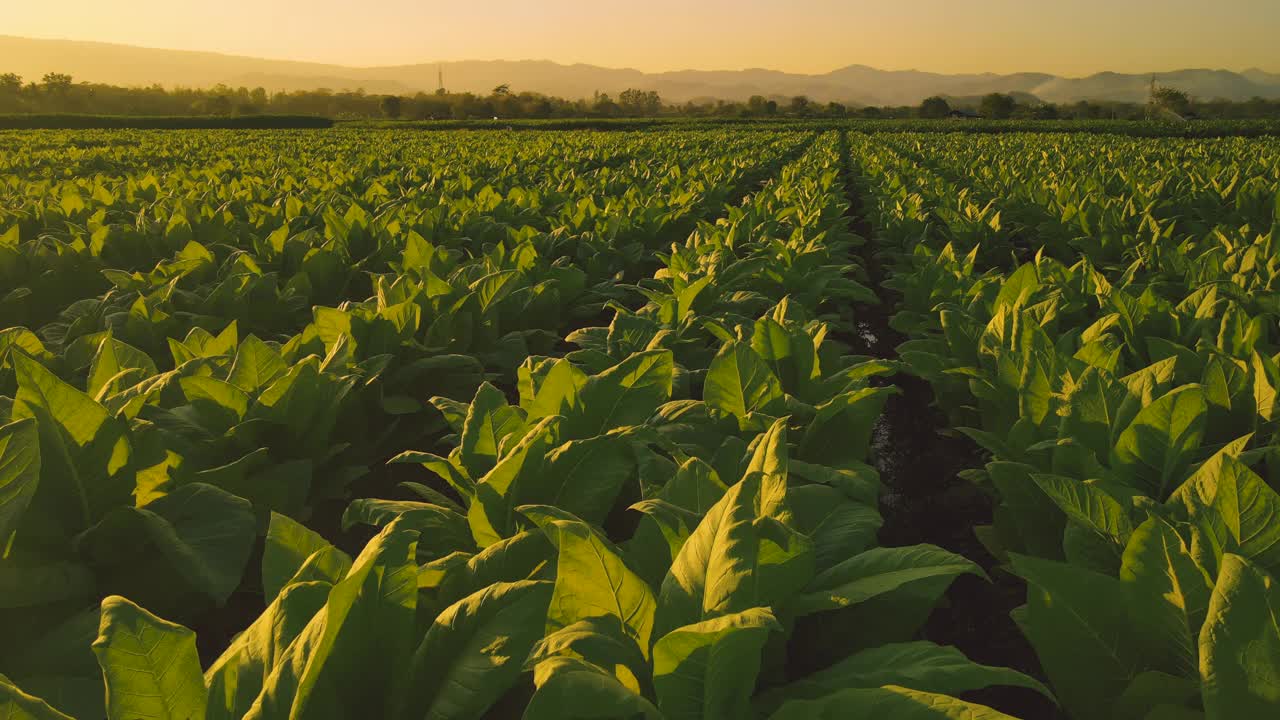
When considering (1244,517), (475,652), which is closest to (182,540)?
(475,652)

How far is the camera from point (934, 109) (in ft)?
271

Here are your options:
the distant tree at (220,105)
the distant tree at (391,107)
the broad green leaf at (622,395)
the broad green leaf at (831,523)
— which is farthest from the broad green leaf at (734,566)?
the distant tree at (220,105)

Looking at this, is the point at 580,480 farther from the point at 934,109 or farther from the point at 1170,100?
the point at 1170,100

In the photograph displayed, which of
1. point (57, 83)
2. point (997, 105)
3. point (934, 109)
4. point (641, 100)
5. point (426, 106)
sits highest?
point (641, 100)

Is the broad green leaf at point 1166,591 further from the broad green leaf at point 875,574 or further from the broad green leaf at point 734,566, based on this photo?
the broad green leaf at point 734,566

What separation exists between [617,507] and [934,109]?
9211cm

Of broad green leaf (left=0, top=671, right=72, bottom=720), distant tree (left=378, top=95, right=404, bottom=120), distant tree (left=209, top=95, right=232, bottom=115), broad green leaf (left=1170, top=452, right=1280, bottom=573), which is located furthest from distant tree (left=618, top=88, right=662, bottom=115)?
broad green leaf (left=0, top=671, right=72, bottom=720)

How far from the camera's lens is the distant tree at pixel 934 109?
8000cm

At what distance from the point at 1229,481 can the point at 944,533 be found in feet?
7.34

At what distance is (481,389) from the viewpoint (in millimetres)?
1806

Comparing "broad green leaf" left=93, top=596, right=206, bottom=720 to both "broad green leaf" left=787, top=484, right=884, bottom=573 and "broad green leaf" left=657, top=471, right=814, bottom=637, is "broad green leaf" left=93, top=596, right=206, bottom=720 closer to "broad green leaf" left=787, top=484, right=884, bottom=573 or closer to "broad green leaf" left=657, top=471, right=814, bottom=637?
"broad green leaf" left=657, top=471, right=814, bottom=637

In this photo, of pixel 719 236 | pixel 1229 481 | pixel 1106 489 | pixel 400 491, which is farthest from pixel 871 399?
pixel 719 236

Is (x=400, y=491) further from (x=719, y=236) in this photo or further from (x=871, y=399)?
(x=719, y=236)

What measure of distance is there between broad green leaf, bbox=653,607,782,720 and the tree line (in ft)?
247
